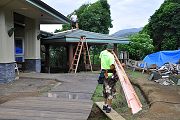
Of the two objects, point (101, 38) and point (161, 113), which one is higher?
point (101, 38)

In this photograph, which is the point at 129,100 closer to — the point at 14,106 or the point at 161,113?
the point at 161,113

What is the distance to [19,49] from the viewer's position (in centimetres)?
1612

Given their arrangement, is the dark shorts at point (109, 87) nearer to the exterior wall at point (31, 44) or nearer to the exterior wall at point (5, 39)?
the exterior wall at point (5, 39)

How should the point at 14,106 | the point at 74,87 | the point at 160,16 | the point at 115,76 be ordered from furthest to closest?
the point at 160,16 → the point at 74,87 → the point at 115,76 → the point at 14,106

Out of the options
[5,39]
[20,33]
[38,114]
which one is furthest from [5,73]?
[38,114]

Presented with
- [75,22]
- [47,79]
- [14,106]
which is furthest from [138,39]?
[14,106]

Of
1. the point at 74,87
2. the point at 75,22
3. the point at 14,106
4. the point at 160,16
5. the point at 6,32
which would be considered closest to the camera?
the point at 14,106

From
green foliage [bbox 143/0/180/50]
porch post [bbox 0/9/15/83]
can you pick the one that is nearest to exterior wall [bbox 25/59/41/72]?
porch post [bbox 0/9/15/83]

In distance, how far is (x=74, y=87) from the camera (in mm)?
10250

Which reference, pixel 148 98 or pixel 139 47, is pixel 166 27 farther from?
pixel 148 98

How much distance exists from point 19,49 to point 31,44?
0.65 m

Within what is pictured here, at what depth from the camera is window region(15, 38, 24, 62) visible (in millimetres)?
16031

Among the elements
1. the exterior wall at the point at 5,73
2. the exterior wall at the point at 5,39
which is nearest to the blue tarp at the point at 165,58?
the exterior wall at the point at 5,39

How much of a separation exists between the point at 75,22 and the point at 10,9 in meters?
9.14
